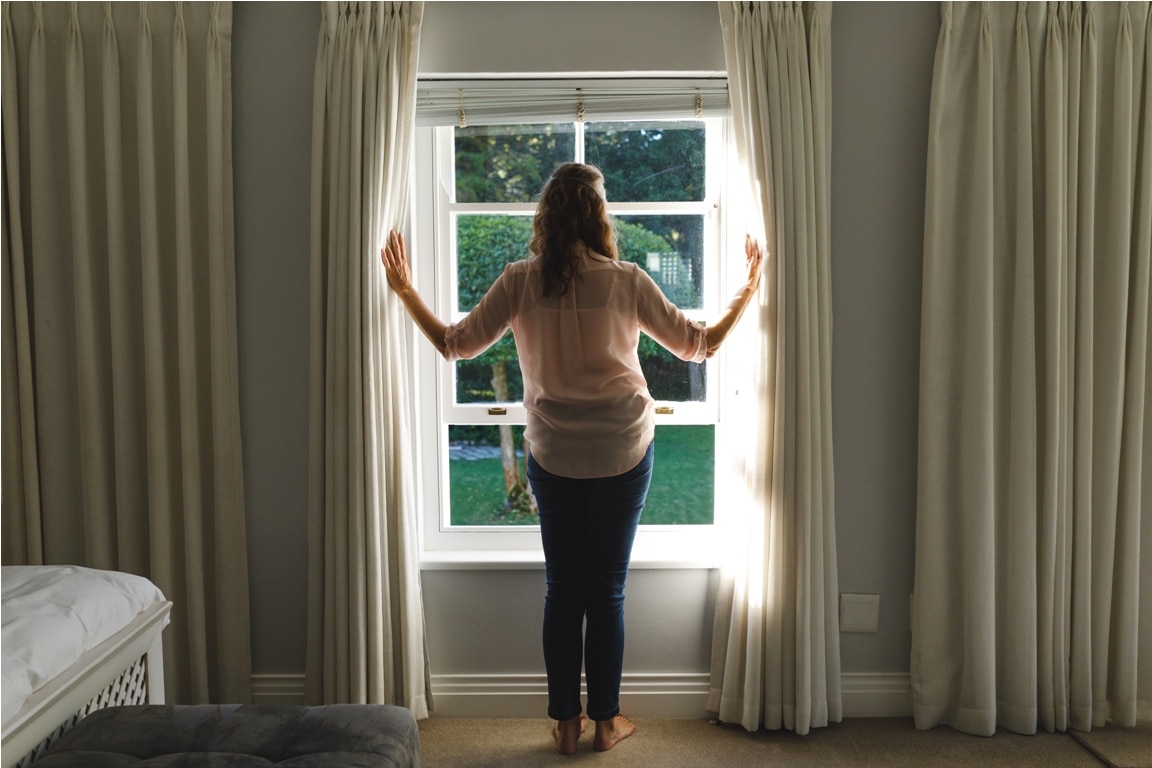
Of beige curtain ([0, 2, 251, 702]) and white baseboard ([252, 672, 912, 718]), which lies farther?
white baseboard ([252, 672, 912, 718])

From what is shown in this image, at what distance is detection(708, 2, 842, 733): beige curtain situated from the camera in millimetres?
2084

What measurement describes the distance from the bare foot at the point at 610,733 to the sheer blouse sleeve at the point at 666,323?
1.06 m

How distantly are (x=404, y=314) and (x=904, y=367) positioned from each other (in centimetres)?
151

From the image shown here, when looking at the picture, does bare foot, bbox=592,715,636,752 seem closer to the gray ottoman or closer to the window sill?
the window sill

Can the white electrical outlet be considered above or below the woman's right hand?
below

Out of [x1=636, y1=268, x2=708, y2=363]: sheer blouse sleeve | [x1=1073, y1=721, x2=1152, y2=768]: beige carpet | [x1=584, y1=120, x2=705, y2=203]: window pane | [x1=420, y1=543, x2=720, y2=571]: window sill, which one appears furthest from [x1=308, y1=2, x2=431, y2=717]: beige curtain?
[x1=1073, y1=721, x2=1152, y2=768]: beige carpet

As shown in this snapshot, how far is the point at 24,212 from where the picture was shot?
2.16 m

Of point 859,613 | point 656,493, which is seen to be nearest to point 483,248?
point 656,493

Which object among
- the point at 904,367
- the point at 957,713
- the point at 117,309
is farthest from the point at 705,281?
the point at 117,309

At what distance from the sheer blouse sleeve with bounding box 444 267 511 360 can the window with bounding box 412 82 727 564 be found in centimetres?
34

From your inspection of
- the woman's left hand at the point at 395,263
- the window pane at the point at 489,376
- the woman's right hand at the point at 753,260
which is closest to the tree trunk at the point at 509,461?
the window pane at the point at 489,376

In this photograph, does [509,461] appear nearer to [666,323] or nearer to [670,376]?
[670,376]

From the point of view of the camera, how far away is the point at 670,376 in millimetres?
2414

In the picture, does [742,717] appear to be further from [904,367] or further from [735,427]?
[904,367]
